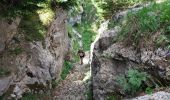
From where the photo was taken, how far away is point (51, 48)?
1734 centimetres

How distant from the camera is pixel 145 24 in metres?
11.1

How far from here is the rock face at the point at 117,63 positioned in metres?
10.2

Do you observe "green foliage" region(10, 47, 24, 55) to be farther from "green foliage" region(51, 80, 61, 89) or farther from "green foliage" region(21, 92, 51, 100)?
"green foliage" region(51, 80, 61, 89)

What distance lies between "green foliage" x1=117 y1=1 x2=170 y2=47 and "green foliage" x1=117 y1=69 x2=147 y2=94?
1358 millimetres

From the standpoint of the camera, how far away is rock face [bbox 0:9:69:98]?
13766 mm

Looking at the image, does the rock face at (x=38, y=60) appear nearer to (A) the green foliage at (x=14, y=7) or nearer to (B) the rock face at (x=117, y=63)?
(A) the green foliage at (x=14, y=7)

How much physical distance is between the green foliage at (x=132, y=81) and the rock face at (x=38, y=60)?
546 centimetres

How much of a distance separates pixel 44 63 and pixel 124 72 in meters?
5.47

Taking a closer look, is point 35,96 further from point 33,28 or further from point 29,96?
point 33,28

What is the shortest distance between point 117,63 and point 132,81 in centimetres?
193

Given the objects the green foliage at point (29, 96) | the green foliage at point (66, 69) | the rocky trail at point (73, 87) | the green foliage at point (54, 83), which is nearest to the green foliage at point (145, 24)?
A: the rocky trail at point (73, 87)

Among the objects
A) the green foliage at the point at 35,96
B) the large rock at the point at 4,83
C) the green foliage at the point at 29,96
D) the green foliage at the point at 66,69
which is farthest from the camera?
the green foliage at the point at 66,69

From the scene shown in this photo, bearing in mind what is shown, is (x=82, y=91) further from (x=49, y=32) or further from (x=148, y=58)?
(x=148, y=58)

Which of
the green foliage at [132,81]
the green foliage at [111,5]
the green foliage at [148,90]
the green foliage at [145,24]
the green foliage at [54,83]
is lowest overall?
the green foliage at [54,83]
